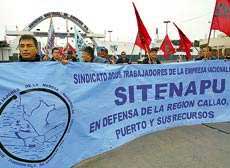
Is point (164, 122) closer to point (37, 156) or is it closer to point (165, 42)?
point (37, 156)

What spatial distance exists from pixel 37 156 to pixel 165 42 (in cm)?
1708

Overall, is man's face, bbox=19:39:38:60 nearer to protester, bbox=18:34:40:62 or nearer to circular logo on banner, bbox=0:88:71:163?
protester, bbox=18:34:40:62

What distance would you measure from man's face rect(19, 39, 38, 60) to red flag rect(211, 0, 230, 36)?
5.07 meters

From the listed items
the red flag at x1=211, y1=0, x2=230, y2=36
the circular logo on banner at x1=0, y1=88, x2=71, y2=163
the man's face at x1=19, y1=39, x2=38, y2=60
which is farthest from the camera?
the red flag at x1=211, y1=0, x2=230, y2=36

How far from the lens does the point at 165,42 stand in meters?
20.8

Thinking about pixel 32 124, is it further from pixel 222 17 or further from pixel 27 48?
pixel 222 17

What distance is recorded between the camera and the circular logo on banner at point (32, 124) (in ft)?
14.4

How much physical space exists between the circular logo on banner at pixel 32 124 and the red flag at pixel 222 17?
17.4 feet

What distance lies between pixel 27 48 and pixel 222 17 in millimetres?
5305

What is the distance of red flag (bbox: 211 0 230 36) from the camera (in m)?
8.47

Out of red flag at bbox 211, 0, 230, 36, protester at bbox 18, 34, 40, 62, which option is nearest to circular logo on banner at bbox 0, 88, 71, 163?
protester at bbox 18, 34, 40, 62

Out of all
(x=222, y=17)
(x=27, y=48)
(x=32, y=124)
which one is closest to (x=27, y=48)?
(x=27, y=48)

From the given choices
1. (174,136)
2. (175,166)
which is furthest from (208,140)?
(175,166)

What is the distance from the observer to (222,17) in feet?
28.5
